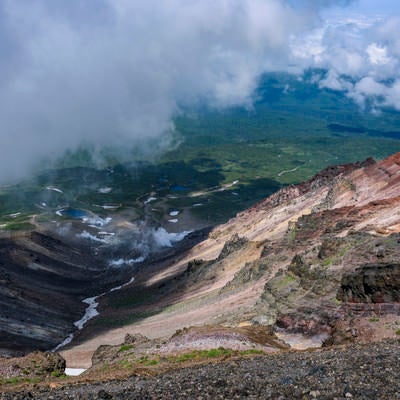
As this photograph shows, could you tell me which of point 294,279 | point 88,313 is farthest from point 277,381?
point 88,313

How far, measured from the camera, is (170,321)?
87500 mm

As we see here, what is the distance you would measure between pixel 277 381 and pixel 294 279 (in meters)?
42.7

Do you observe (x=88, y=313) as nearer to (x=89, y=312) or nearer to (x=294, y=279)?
(x=89, y=312)

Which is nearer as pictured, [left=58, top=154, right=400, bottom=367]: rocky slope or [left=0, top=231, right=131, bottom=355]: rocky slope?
[left=58, top=154, right=400, bottom=367]: rocky slope

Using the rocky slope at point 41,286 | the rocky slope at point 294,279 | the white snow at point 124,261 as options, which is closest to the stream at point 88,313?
the rocky slope at point 41,286

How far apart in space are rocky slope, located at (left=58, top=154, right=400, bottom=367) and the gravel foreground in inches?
396

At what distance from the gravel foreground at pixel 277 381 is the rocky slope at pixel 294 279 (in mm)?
10065

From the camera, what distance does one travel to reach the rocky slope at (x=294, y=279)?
154 ft

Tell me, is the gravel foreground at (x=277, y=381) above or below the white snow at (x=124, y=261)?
below

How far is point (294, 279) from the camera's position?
69125mm

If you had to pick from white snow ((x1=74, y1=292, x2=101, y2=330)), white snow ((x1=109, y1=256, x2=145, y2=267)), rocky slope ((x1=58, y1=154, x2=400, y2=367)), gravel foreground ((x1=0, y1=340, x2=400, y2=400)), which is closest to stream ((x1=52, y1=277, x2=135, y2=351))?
white snow ((x1=74, y1=292, x2=101, y2=330))

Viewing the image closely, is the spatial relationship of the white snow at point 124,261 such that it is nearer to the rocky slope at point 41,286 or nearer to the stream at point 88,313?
the rocky slope at point 41,286

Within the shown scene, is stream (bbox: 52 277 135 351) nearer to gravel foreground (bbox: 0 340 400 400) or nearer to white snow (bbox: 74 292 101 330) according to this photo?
white snow (bbox: 74 292 101 330)

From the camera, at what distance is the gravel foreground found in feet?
83.0
